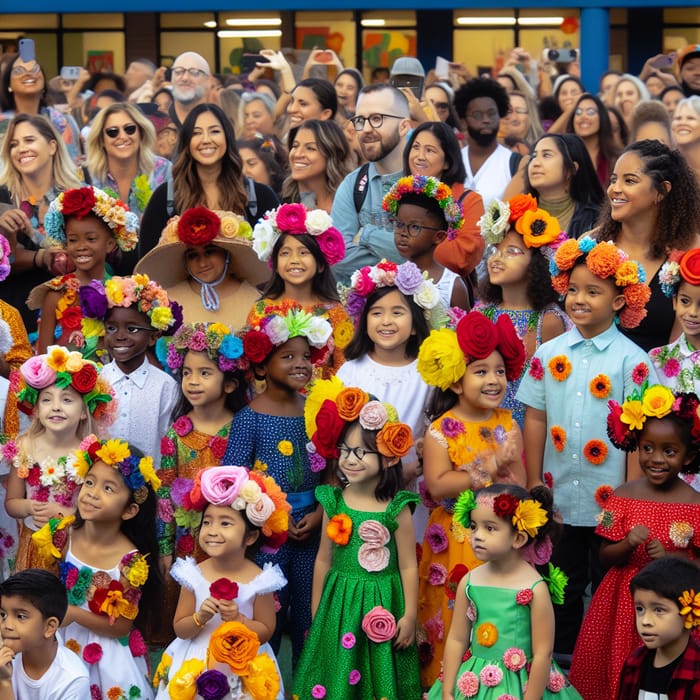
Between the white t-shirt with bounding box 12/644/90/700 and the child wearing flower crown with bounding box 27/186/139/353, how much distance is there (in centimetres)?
236

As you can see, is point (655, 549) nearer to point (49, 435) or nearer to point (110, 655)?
point (110, 655)

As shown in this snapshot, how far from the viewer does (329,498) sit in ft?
20.7

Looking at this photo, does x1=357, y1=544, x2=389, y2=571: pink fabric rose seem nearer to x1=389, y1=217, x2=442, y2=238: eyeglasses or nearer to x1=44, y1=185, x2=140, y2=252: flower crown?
x1=389, y1=217, x2=442, y2=238: eyeglasses

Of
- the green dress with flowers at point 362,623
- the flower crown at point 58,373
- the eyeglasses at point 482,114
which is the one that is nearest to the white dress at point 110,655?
the green dress with flowers at point 362,623

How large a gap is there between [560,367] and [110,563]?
2.20 metres

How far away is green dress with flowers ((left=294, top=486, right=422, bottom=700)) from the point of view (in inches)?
240

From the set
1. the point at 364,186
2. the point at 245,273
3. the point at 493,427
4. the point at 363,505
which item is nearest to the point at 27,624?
the point at 363,505

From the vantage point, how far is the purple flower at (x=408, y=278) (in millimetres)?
6836

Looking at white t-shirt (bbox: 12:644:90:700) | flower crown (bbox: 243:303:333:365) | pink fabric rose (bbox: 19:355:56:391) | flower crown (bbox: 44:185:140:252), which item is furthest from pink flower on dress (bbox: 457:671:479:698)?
flower crown (bbox: 44:185:140:252)

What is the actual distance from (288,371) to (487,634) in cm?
167

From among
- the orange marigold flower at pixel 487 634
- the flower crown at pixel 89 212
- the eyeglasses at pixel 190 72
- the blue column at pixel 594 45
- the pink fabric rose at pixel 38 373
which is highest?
the blue column at pixel 594 45

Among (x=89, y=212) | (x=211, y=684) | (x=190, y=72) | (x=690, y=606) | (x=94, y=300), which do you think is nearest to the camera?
(x=690, y=606)

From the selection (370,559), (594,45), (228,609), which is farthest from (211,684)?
(594,45)

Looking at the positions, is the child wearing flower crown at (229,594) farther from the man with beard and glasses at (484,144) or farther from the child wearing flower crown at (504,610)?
the man with beard and glasses at (484,144)
